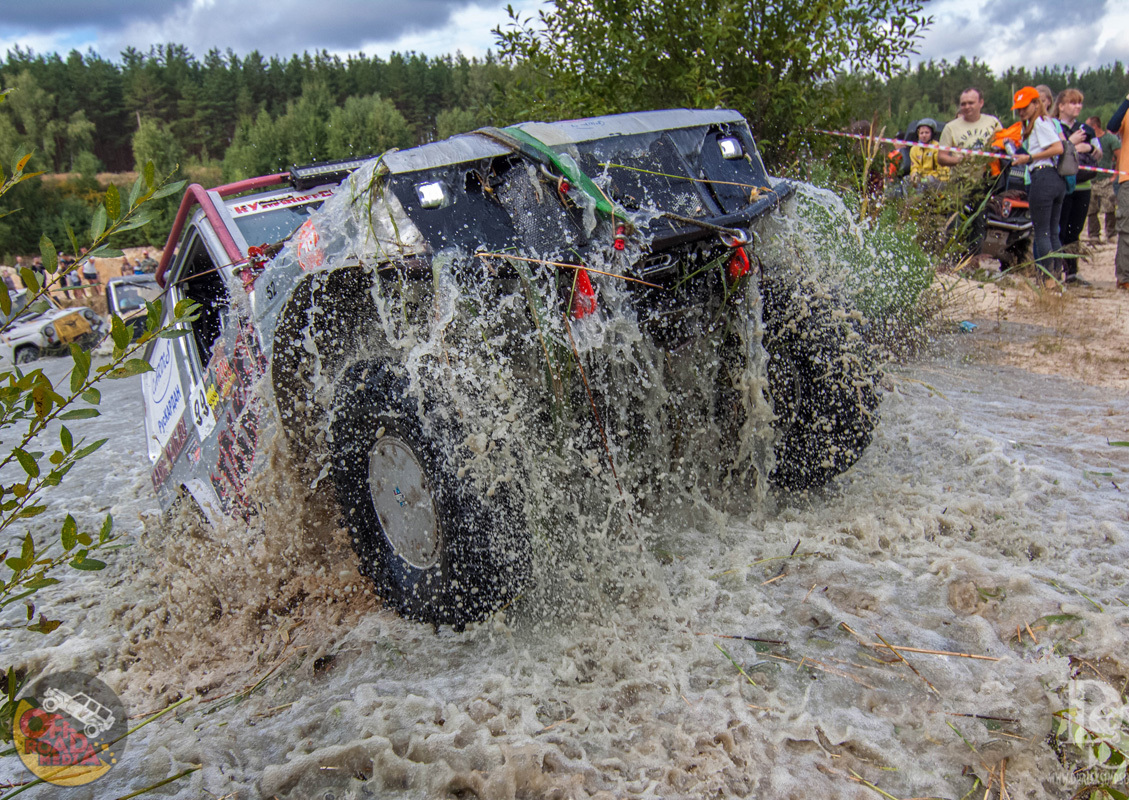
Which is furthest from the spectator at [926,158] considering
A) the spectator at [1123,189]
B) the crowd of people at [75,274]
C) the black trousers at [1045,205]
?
the crowd of people at [75,274]

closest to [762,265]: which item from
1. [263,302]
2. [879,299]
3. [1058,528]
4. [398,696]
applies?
[1058,528]

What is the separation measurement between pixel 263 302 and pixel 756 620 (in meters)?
1.94

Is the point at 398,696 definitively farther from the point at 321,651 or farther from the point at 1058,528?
the point at 1058,528

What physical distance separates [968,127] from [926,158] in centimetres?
48

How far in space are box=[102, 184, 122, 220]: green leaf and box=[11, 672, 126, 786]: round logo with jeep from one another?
1.00m

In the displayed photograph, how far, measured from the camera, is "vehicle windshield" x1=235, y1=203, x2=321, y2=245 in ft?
10.2

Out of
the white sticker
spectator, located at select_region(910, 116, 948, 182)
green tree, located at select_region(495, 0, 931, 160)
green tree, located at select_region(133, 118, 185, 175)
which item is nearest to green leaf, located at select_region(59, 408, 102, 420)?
the white sticker

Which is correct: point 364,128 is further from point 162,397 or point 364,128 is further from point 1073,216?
point 162,397

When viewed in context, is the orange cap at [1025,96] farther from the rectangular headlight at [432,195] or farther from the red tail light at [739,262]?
the rectangular headlight at [432,195]

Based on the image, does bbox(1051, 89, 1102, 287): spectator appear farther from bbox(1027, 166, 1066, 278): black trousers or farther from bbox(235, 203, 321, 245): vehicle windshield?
bbox(235, 203, 321, 245): vehicle windshield

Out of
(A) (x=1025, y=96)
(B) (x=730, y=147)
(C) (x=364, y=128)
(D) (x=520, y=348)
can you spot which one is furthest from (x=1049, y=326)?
(C) (x=364, y=128)

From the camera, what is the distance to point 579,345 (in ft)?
7.33

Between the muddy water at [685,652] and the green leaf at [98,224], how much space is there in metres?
1.39

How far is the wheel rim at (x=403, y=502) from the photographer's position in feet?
7.86
